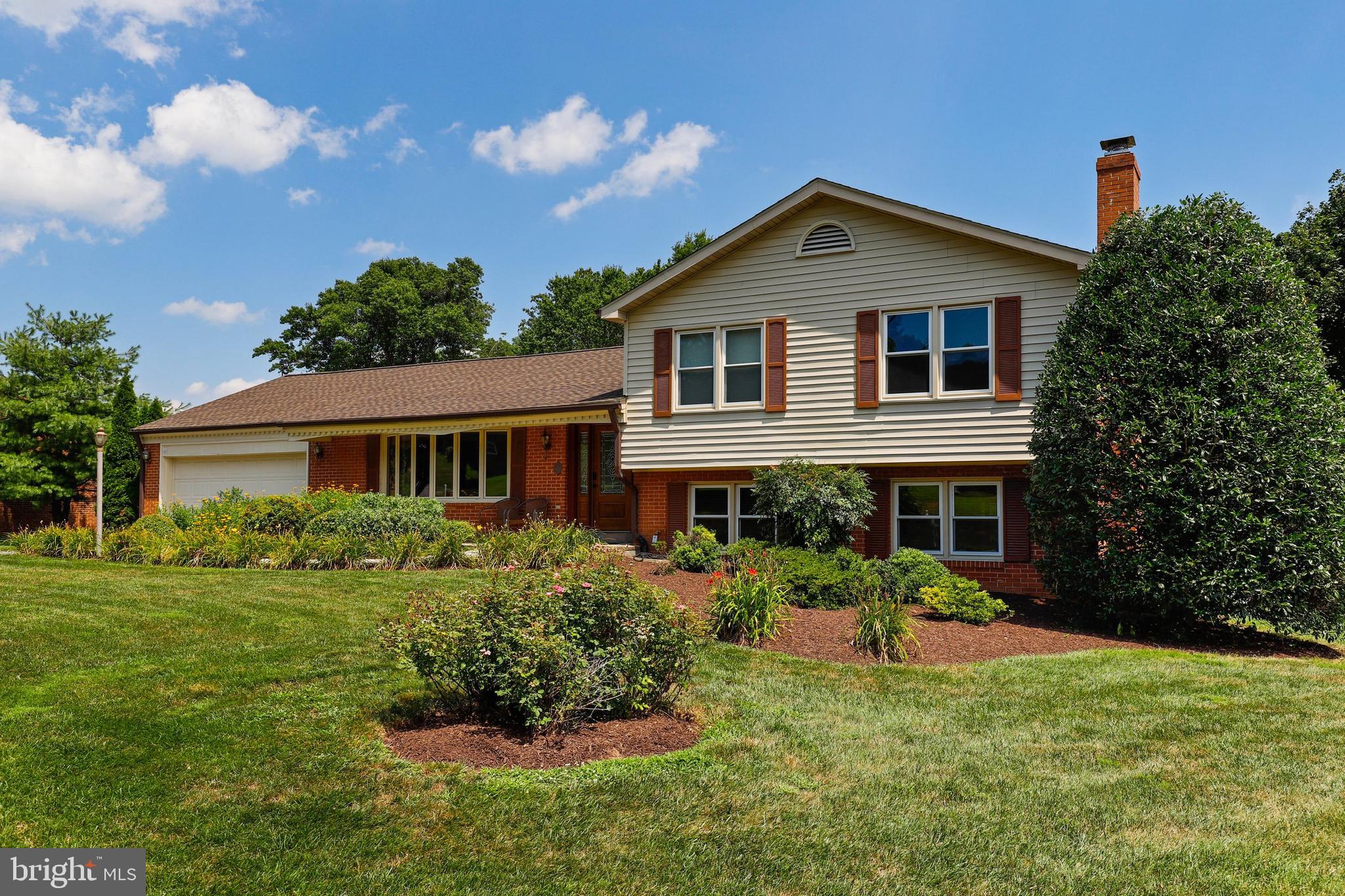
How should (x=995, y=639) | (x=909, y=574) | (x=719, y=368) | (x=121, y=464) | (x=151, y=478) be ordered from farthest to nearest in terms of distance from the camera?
(x=151, y=478)
(x=121, y=464)
(x=719, y=368)
(x=909, y=574)
(x=995, y=639)

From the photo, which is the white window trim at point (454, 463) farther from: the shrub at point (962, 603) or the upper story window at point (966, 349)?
the shrub at point (962, 603)

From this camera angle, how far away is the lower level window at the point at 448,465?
18453 millimetres

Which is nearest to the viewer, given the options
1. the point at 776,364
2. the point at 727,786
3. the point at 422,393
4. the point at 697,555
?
the point at 727,786

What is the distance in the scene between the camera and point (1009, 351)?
41.5ft

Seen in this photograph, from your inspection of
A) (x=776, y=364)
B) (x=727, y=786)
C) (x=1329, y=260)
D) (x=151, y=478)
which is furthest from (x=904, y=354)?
(x=151, y=478)

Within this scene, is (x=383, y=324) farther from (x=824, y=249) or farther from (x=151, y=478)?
(x=824, y=249)

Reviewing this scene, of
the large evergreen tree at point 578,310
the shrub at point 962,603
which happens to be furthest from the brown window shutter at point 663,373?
the large evergreen tree at point 578,310

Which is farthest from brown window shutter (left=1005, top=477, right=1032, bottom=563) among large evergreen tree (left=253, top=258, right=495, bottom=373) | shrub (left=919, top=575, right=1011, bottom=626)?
large evergreen tree (left=253, top=258, right=495, bottom=373)

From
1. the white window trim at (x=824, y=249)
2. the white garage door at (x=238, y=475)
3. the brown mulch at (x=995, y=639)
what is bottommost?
the brown mulch at (x=995, y=639)

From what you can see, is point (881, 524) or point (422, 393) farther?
point (422, 393)

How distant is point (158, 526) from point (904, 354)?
14010 millimetres

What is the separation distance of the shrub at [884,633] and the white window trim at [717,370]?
6172mm

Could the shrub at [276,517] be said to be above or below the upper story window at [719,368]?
below

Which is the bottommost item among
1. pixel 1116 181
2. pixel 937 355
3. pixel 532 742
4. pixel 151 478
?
pixel 532 742
